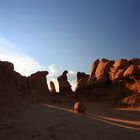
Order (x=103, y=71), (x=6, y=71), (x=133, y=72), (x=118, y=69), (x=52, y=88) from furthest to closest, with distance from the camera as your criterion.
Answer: (x=52, y=88)
(x=103, y=71)
(x=118, y=69)
(x=133, y=72)
(x=6, y=71)

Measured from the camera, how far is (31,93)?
46125mm

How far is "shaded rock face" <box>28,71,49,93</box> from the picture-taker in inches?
1993

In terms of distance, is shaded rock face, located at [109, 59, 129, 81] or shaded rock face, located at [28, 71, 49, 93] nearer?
shaded rock face, located at [109, 59, 129, 81]

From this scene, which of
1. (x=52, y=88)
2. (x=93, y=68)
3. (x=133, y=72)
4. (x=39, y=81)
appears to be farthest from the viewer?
(x=52, y=88)

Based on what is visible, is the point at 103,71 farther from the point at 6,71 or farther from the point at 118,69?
the point at 6,71

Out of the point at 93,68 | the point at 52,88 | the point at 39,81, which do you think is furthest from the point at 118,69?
the point at 39,81

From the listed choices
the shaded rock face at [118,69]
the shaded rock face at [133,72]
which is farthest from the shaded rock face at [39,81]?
the shaded rock face at [133,72]

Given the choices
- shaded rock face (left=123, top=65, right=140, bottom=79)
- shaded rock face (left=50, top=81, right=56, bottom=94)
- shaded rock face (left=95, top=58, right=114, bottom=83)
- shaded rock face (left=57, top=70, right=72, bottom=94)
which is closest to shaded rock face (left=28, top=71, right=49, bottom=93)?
shaded rock face (left=50, top=81, right=56, bottom=94)

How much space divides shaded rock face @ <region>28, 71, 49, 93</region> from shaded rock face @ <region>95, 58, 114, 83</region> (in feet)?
38.0

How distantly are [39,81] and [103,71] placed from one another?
14110mm

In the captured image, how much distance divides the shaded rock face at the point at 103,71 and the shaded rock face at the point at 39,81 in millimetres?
11581

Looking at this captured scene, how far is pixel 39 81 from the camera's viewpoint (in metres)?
52.1

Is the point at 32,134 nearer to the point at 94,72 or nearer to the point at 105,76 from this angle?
the point at 105,76

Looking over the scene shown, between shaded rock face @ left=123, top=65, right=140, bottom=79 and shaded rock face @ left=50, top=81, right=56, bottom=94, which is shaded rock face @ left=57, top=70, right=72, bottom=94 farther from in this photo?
shaded rock face @ left=123, top=65, right=140, bottom=79
